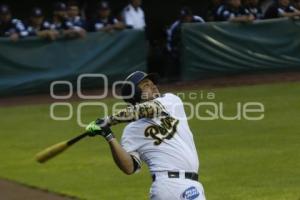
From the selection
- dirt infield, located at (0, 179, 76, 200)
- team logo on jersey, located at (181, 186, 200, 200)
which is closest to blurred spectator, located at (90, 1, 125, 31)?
dirt infield, located at (0, 179, 76, 200)

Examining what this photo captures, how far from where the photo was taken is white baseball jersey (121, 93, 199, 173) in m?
5.38

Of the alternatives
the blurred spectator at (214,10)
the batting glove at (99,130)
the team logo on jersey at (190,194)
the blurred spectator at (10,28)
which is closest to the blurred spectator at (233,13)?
the blurred spectator at (214,10)

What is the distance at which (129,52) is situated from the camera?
691 inches

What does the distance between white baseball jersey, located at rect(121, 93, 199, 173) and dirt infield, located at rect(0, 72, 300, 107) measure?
34.7 ft

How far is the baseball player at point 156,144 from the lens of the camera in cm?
530

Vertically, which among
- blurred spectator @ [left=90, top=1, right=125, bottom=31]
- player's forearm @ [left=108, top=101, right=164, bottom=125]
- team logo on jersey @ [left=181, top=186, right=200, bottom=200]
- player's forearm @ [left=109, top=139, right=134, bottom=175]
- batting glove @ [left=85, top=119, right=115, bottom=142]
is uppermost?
player's forearm @ [left=108, top=101, right=164, bottom=125]

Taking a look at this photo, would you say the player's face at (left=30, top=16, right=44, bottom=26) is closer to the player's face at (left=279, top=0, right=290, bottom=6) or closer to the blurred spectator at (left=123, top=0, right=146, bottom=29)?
the blurred spectator at (left=123, top=0, right=146, bottom=29)

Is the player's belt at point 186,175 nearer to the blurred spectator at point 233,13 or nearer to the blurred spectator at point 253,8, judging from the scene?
the blurred spectator at point 233,13

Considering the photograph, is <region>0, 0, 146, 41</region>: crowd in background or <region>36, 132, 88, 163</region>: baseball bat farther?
<region>0, 0, 146, 41</region>: crowd in background

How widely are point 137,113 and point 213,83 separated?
39.6 ft

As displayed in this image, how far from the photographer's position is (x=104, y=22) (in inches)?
688

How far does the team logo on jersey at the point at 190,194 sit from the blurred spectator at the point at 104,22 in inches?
473

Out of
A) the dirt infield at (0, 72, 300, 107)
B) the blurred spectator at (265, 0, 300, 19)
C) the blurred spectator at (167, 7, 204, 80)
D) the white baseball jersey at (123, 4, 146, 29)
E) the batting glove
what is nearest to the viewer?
the batting glove

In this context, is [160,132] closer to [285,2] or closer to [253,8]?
[285,2]
